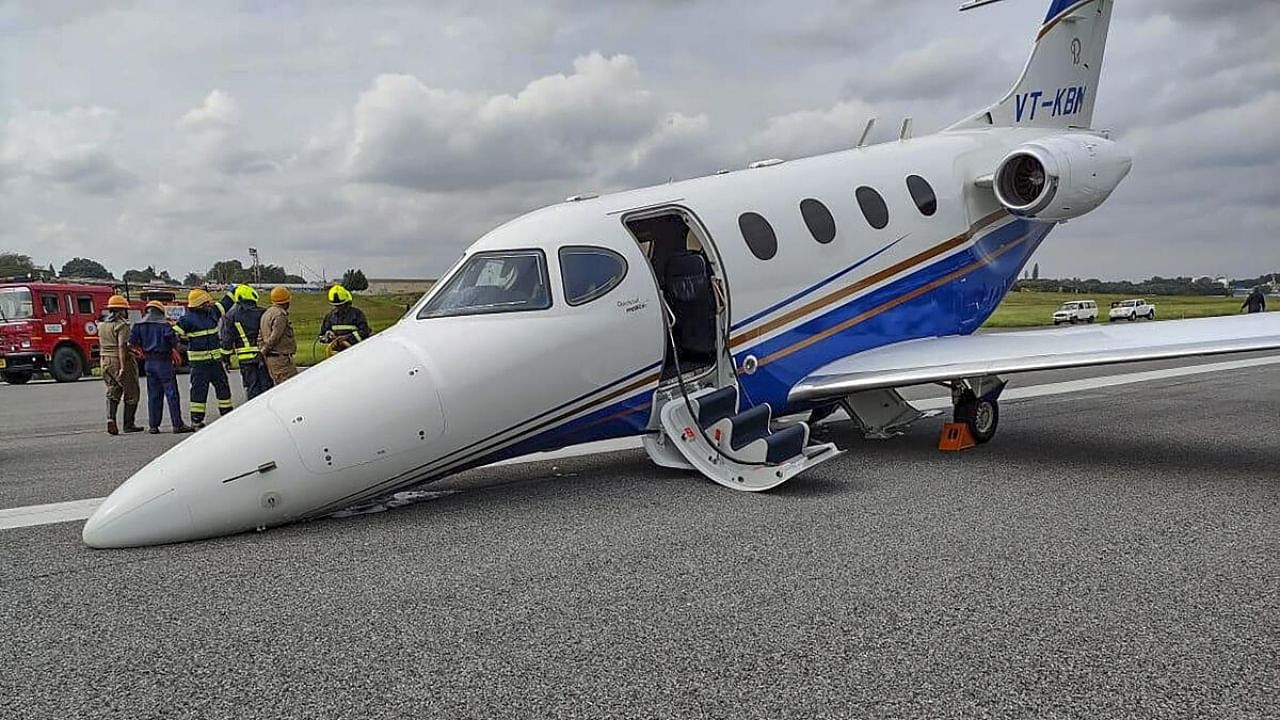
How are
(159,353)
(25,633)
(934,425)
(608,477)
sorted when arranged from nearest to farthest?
(25,633)
(608,477)
(934,425)
(159,353)

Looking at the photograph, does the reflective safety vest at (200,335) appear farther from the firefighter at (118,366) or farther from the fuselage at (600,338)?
the fuselage at (600,338)

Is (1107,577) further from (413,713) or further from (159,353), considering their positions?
(159,353)

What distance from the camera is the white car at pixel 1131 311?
55.7 metres

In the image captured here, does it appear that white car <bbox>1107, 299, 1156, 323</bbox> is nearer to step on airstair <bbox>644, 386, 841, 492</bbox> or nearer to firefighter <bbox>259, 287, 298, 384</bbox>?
firefighter <bbox>259, 287, 298, 384</bbox>

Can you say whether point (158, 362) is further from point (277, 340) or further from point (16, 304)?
point (16, 304)

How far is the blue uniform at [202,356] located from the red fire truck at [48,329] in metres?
14.4

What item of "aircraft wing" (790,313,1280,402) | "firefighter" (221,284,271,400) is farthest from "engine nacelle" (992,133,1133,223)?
"firefighter" (221,284,271,400)

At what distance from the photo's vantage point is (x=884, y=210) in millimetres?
10188

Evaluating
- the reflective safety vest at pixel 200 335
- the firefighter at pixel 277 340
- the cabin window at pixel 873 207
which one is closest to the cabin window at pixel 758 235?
the cabin window at pixel 873 207

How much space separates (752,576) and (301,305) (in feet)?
120

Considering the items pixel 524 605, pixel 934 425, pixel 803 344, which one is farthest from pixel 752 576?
pixel 934 425

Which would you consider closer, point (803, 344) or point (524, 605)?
point (524, 605)

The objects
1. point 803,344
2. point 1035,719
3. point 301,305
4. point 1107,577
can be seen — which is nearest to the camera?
point 1035,719

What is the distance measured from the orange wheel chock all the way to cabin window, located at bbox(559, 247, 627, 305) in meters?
4.15
